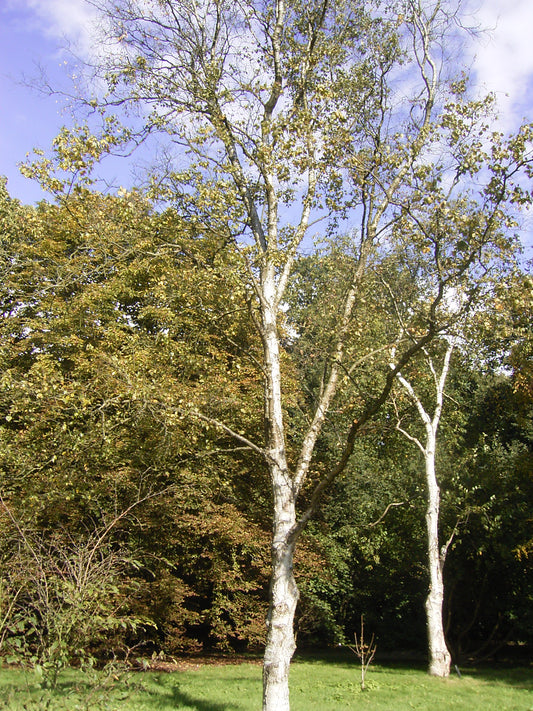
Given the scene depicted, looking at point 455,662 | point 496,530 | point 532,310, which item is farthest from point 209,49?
point 455,662

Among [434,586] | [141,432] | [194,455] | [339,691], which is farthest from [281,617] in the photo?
[434,586]

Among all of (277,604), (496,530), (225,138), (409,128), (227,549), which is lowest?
(277,604)

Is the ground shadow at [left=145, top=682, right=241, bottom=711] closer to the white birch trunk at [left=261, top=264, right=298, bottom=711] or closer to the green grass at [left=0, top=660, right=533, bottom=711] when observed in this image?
the green grass at [left=0, top=660, right=533, bottom=711]

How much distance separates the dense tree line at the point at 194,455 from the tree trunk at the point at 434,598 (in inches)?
47.9

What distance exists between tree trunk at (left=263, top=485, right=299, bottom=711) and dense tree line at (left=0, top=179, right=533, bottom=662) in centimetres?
175

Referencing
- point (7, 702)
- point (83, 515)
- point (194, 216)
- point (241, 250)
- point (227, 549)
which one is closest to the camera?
point (7, 702)

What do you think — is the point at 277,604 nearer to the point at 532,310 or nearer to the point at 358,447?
the point at 532,310

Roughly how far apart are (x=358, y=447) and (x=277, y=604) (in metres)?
10.9

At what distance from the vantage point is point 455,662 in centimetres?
1692

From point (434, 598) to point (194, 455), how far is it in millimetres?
6897

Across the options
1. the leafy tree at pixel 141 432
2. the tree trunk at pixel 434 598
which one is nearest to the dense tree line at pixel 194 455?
the leafy tree at pixel 141 432

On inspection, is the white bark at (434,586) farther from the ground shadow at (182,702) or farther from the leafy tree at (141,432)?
the ground shadow at (182,702)

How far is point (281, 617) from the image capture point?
259 inches

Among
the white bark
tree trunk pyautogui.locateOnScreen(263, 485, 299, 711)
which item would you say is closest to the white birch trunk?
tree trunk pyautogui.locateOnScreen(263, 485, 299, 711)
